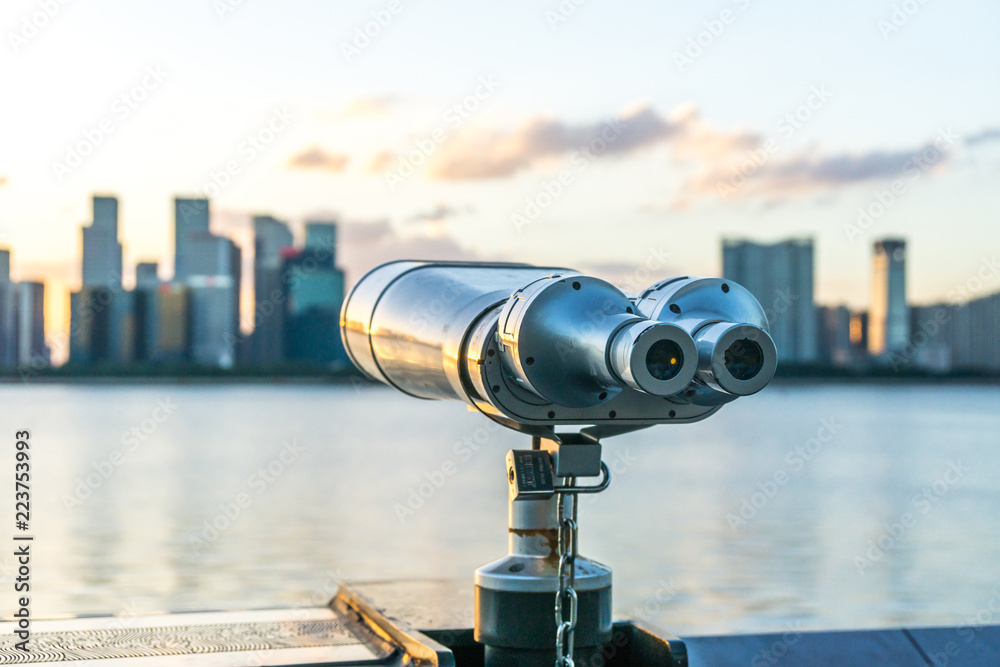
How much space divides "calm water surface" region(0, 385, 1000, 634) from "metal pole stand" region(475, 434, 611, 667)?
23.6ft

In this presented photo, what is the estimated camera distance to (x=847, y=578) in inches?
560

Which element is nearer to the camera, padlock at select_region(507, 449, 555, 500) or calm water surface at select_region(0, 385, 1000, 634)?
padlock at select_region(507, 449, 555, 500)

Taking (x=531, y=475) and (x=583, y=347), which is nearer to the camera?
(x=583, y=347)

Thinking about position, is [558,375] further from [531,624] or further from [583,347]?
[531,624]

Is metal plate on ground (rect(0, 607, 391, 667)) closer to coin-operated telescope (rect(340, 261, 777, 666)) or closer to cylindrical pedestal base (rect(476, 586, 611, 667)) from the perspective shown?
cylindrical pedestal base (rect(476, 586, 611, 667))

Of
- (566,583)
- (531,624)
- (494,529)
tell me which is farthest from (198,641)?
(494,529)

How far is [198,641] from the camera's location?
A: 426cm

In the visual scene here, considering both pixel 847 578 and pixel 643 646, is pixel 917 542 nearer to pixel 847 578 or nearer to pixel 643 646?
pixel 847 578

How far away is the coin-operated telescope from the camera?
2.96 metres

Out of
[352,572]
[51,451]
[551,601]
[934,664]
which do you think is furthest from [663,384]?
[51,451]

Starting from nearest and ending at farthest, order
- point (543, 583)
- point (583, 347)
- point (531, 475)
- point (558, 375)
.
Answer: point (583, 347), point (558, 375), point (531, 475), point (543, 583)

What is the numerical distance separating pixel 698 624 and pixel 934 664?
22.0 ft

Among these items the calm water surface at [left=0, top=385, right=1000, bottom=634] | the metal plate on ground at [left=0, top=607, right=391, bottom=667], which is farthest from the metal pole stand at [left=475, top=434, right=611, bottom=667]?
the calm water surface at [left=0, top=385, right=1000, bottom=634]

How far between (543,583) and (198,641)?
4.46ft
